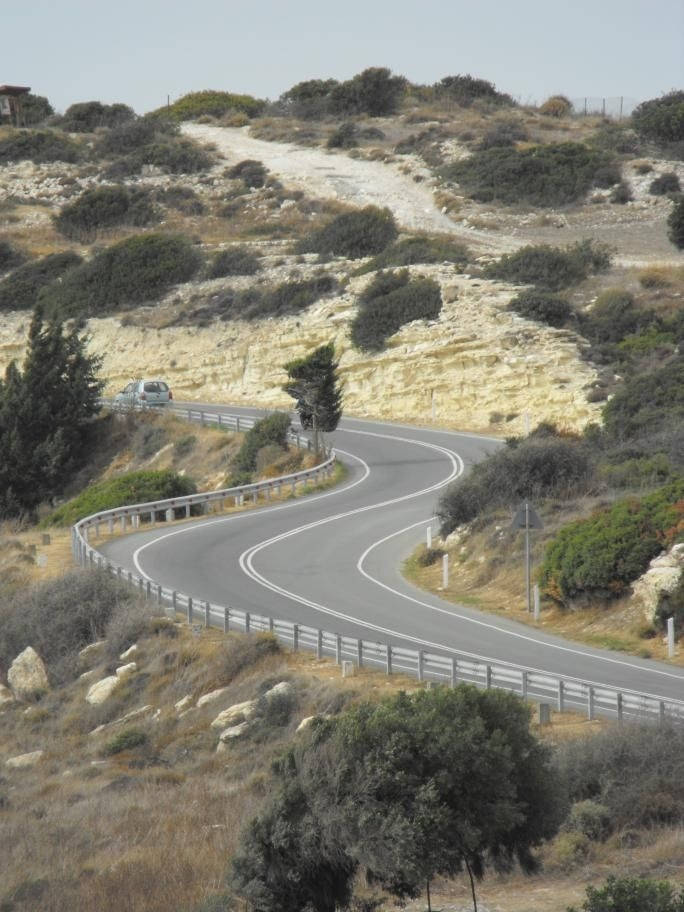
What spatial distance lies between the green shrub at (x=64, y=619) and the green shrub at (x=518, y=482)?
331 inches

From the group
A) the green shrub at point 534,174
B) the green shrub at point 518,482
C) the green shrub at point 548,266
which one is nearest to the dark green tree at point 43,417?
the green shrub at point 548,266

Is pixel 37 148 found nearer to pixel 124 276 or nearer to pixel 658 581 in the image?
pixel 124 276

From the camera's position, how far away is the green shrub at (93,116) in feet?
340

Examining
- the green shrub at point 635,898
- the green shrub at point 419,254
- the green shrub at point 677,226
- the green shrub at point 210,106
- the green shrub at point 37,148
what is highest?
the green shrub at point 210,106

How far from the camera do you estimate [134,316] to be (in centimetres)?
6406

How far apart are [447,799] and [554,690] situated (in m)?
7.41

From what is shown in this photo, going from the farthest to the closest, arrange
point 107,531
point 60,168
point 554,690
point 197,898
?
point 60,168 < point 107,531 < point 554,690 < point 197,898

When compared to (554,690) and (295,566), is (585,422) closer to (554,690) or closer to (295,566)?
(295,566)

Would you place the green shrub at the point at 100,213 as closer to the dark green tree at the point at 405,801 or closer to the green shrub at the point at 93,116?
the green shrub at the point at 93,116

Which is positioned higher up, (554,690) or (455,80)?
(455,80)

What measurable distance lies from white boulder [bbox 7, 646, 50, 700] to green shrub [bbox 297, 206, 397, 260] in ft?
137

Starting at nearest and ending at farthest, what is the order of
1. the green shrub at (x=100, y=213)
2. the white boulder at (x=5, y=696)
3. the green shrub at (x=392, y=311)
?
1. the white boulder at (x=5, y=696)
2. the green shrub at (x=392, y=311)
3. the green shrub at (x=100, y=213)

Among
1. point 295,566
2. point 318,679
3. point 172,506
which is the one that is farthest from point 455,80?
point 318,679

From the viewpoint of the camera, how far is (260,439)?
148ft
